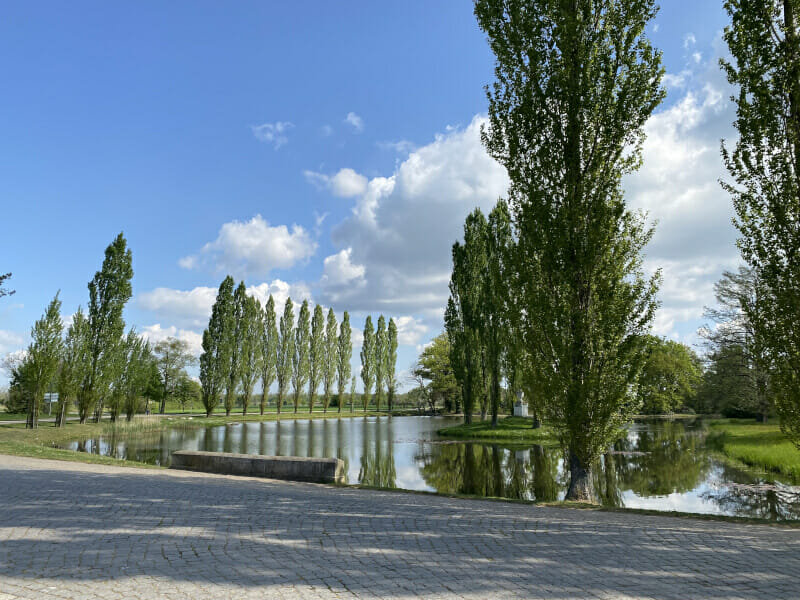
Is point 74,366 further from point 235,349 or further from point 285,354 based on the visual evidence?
point 285,354

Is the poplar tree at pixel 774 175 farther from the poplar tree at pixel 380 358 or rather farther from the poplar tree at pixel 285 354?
the poplar tree at pixel 380 358

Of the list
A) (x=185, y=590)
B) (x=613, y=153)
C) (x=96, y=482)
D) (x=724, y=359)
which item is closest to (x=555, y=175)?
(x=613, y=153)

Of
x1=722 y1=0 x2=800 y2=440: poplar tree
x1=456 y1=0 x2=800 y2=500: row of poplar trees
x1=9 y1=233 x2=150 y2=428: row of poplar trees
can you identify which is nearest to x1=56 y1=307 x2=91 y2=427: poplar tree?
x1=9 y1=233 x2=150 y2=428: row of poplar trees

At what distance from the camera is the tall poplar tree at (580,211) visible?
10531mm

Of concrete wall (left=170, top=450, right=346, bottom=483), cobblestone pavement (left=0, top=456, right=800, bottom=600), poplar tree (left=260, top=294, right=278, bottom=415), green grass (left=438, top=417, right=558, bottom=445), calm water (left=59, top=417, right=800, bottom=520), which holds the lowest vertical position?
green grass (left=438, top=417, right=558, bottom=445)

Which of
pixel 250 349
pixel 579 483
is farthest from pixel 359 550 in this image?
pixel 250 349

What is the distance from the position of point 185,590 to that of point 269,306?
57.0 m

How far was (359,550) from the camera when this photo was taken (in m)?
5.24

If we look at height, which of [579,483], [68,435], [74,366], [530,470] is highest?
[74,366]

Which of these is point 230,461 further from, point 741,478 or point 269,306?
point 269,306

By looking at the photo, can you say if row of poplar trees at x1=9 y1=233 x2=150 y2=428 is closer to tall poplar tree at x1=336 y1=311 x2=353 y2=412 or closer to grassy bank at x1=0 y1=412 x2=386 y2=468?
grassy bank at x1=0 y1=412 x2=386 y2=468

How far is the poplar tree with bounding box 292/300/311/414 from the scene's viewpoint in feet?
196

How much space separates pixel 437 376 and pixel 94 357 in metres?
42.4

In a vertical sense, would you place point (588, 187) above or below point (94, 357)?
above
